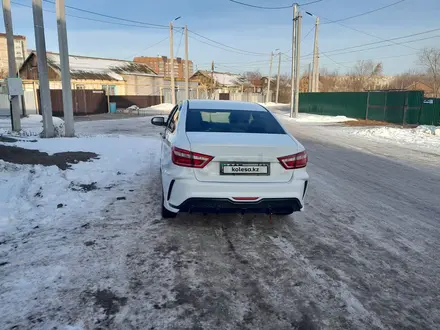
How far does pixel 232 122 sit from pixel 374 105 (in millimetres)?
23011

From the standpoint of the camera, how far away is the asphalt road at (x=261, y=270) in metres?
2.75

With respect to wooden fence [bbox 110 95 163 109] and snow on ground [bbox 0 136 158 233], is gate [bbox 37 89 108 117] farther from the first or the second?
snow on ground [bbox 0 136 158 233]

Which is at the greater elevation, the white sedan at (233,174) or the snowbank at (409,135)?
the white sedan at (233,174)

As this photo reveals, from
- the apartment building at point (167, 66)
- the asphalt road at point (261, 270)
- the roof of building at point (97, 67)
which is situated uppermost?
the apartment building at point (167, 66)

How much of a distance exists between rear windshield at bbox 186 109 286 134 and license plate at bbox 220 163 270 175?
2.25ft

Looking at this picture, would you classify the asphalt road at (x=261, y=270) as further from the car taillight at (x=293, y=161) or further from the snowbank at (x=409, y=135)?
the snowbank at (x=409, y=135)

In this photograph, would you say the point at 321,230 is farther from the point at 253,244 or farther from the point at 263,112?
the point at 263,112

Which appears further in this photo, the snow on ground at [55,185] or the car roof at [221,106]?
the car roof at [221,106]

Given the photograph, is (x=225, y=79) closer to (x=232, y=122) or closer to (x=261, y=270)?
(x=232, y=122)

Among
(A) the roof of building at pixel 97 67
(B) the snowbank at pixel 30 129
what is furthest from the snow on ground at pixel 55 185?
(A) the roof of building at pixel 97 67

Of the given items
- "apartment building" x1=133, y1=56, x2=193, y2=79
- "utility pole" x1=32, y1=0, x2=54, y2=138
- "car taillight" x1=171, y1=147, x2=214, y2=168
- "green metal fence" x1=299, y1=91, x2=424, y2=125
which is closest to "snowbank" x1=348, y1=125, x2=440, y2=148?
"green metal fence" x1=299, y1=91, x2=424, y2=125

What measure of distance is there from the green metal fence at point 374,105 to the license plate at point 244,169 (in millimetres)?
20443

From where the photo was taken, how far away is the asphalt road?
108 inches

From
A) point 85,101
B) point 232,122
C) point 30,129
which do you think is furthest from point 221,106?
point 85,101
